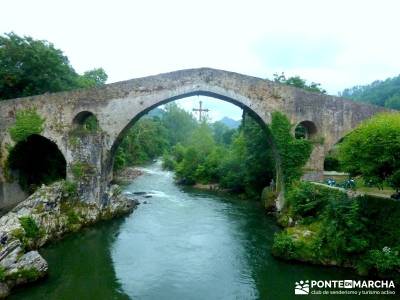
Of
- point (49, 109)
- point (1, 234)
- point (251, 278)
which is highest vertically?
point (49, 109)

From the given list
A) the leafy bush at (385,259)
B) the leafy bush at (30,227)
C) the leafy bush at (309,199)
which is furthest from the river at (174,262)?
the leafy bush at (309,199)

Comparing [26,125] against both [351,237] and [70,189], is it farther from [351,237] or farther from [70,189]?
[351,237]

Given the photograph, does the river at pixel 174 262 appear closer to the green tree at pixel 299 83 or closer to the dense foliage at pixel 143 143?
the green tree at pixel 299 83

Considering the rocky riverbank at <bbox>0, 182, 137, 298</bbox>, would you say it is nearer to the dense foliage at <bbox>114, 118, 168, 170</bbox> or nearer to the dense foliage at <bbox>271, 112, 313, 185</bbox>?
the dense foliage at <bbox>271, 112, 313, 185</bbox>

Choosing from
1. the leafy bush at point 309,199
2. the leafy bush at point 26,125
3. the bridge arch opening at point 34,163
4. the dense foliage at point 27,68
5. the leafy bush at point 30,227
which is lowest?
the leafy bush at point 30,227

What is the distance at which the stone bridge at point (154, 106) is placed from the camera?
Result: 62.8 ft

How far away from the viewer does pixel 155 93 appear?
1917cm

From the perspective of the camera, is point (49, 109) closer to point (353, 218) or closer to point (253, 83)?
point (253, 83)

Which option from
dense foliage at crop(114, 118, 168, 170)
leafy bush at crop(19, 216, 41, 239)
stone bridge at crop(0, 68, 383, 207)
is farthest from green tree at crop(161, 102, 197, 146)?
leafy bush at crop(19, 216, 41, 239)

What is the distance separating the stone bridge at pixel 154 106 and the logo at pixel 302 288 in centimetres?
773

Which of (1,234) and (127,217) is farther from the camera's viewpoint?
(127,217)

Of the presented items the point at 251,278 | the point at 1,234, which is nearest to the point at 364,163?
the point at 251,278

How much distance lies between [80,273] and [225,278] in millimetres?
4538

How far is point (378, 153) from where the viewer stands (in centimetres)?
1186
